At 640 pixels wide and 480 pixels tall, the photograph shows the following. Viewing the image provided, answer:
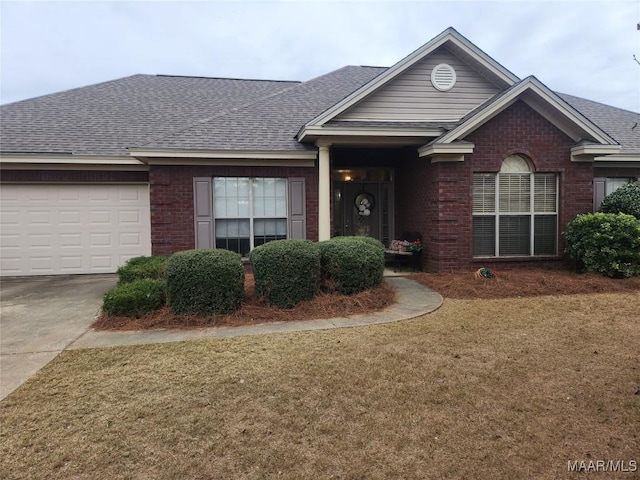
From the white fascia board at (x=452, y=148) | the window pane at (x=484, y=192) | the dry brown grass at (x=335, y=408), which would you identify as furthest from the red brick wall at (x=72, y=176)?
the window pane at (x=484, y=192)

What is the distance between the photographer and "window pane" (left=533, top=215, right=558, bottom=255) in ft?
31.2

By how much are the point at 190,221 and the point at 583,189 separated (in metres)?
9.25

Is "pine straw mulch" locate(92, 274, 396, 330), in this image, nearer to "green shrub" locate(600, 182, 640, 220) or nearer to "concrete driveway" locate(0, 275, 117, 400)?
"concrete driveway" locate(0, 275, 117, 400)

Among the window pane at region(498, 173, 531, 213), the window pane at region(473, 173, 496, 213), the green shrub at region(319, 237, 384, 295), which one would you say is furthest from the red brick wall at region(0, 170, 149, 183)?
the window pane at region(498, 173, 531, 213)

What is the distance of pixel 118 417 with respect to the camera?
3.27 m

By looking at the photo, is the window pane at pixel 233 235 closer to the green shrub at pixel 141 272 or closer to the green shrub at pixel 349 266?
the green shrub at pixel 141 272

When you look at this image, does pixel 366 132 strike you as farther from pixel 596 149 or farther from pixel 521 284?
pixel 596 149

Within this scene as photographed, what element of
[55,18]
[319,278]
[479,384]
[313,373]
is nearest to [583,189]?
[319,278]

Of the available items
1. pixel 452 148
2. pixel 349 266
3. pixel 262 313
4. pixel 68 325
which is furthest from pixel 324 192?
pixel 68 325

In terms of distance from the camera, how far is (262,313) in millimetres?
6219

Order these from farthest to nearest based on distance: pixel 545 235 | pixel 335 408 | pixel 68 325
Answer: pixel 545 235
pixel 68 325
pixel 335 408

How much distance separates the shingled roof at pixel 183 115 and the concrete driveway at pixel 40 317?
320 cm

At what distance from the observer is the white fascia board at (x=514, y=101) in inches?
340

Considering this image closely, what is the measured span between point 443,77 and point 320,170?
12.5 ft
